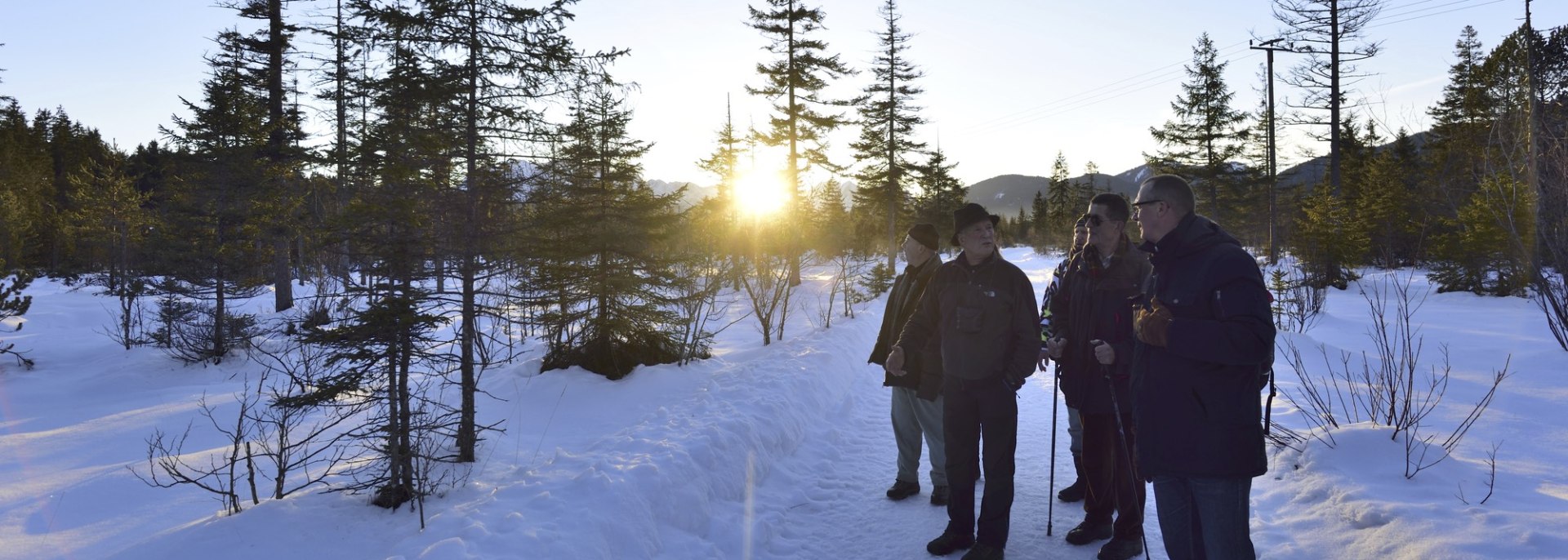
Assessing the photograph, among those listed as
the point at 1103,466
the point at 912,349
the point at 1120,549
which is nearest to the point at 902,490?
the point at 912,349

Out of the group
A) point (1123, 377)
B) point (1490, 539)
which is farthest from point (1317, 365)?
point (1123, 377)

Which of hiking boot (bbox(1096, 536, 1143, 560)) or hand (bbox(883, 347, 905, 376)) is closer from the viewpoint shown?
hiking boot (bbox(1096, 536, 1143, 560))

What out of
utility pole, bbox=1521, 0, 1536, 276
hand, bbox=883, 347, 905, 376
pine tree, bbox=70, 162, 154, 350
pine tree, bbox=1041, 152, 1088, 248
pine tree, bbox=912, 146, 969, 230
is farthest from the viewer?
pine tree, bbox=1041, 152, 1088, 248

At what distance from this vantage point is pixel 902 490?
4.92 metres

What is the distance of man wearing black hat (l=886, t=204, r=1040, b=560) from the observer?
12.3 feet

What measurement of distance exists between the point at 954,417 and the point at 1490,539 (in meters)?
2.47

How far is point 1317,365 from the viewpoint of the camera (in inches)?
341

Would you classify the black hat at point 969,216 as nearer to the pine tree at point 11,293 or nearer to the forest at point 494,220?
the forest at point 494,220

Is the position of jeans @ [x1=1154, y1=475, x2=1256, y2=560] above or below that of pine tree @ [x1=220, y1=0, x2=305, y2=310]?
below

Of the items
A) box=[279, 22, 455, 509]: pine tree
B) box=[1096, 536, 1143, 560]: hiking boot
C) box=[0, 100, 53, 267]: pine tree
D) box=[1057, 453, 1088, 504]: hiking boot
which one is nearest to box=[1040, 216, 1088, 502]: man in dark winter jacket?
box=[1057, 453, 1088, 504]: hiking boot

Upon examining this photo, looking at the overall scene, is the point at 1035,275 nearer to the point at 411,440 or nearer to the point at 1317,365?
the point at 1317,365

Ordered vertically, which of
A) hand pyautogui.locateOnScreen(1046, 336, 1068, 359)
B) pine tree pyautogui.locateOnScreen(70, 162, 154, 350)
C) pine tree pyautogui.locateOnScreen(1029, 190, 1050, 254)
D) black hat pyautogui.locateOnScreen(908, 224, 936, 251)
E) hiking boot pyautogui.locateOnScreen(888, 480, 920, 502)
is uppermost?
pine tree pyautogui.locateOnScreen(1029, 190, 1050, 254)

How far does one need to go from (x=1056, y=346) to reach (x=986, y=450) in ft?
2.50

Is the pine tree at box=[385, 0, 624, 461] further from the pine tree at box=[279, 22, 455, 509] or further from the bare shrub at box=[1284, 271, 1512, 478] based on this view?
the bare shrub at box=[1284, 271, 1512, 478]
